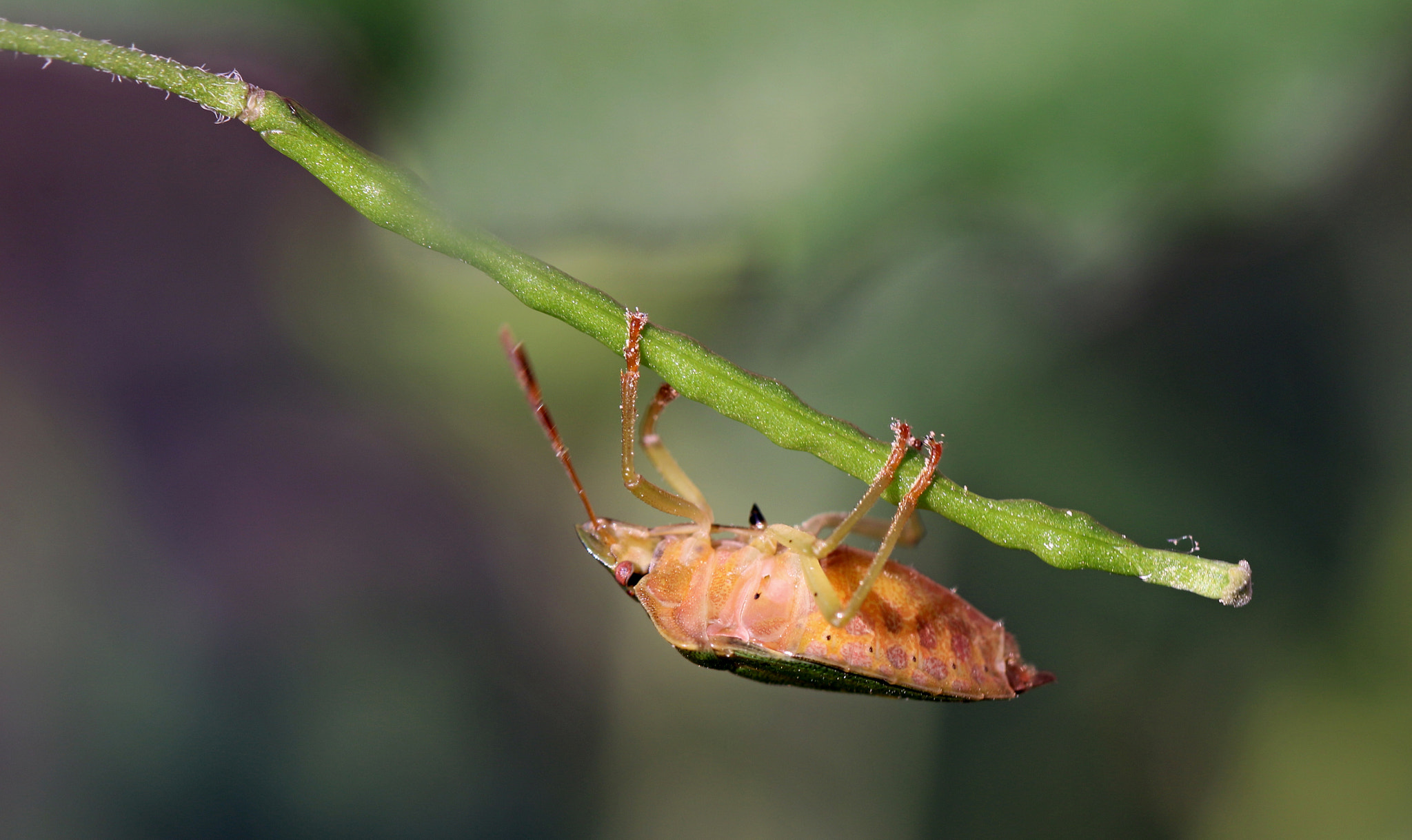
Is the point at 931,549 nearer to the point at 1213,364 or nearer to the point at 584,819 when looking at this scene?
the point at 1213,364

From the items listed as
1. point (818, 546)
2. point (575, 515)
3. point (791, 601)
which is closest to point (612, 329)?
point (818, 546)

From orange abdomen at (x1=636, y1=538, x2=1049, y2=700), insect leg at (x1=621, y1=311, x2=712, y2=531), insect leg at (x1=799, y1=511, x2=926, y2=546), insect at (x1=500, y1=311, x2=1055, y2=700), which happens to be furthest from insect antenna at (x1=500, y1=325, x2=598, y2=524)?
insect leg at (x1=799, y1=511, x2=926, y2=546)

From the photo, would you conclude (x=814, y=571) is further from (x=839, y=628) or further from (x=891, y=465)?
(x=891, y=465)

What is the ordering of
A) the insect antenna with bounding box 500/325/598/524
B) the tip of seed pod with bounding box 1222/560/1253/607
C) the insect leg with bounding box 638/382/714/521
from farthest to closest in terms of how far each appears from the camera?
the insect leg with bounding box 638/382/714/521 < the insect antenna with bounding box 500/325/598/524 < the tip of seed pod with bounding box 1222/560/1253/607

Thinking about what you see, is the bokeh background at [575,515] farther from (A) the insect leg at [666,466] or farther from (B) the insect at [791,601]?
(B) the insect at [791,601]

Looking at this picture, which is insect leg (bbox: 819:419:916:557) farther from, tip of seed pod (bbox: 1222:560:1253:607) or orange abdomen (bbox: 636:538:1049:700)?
tip of seed pod (bbox: 1222:560:1253:607)
